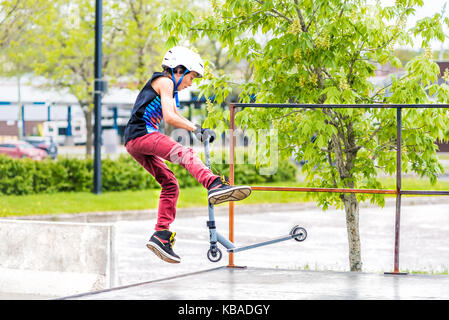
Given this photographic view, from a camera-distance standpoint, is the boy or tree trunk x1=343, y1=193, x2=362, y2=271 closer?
the boy

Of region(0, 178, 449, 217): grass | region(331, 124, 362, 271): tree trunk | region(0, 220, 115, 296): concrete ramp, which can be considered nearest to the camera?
region(0, 220, 115, 296): concrete ramp

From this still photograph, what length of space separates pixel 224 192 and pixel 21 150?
91.9ft

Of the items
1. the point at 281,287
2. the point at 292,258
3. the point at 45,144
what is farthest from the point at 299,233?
the point at 45,144

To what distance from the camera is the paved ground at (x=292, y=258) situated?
5547mm

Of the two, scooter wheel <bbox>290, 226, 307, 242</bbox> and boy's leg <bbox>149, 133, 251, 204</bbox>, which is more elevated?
boy's leg <bbox>149, 133, 251, 204</bbox>

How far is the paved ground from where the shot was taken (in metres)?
5.55

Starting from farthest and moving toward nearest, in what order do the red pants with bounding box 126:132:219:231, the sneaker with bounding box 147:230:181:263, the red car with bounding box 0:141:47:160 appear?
1. the red car with bounding box 0:141:47:160
2. the sneaker with bounding box 147:230:181:263
3. the red pants with bounding box 126:132:219:231

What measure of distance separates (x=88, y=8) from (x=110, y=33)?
40.3 inches

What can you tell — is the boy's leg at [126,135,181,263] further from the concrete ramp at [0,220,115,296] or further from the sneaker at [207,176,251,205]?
the concrete ramp at [0,220,115,296]

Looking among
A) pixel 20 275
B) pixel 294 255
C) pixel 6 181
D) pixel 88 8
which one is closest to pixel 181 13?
pixel 20 275

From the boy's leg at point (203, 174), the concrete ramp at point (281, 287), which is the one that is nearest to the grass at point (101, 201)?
the concrete ramp at point (281, 287)

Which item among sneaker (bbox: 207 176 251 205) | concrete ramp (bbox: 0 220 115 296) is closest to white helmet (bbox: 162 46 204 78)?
sneaker (bbox: 207 176 251 205)

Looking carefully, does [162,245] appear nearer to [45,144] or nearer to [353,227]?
[353,227]

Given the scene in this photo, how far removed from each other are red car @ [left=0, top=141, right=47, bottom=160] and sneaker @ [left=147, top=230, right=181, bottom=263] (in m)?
26.4
